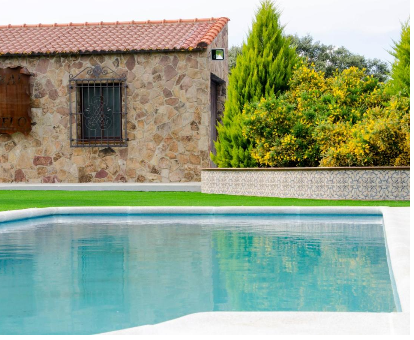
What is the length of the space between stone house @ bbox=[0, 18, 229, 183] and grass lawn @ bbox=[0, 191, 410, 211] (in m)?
2.25

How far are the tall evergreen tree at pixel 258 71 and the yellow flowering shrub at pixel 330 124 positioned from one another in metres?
0.44

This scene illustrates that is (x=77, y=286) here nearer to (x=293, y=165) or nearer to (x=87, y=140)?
(x=293, y=165)

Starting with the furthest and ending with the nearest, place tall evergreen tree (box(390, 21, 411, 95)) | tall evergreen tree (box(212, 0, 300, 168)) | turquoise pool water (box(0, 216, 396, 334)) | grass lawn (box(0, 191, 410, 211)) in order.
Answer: tall evergreen tree (box(390, 21, 411, 95))
tall evergreen tree (box(212, 0, 300, 168))
grass lawn (box(0, 191, 410, 211))
turquoise pool water (box(0, 216, 396, 334))

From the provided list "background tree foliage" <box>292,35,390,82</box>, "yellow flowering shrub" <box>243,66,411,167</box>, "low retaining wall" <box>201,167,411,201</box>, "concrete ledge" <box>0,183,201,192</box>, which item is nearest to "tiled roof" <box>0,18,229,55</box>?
"yellow flowering shrub" <box>243,66,411,167</box>

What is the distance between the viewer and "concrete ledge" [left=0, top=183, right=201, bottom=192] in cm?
1867

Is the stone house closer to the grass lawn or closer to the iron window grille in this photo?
the iron window grille

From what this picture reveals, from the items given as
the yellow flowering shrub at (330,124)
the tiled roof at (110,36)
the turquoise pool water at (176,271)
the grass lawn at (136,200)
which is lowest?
the turquoise pool water at (176,271)

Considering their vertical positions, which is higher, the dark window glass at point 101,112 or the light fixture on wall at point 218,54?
the light fixture on wall at point 218,54

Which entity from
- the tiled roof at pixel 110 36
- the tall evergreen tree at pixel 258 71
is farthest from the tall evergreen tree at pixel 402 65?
the tiled roof at pixel 110 36

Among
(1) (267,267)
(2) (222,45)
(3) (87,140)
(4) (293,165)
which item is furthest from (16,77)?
(1) (267,267)

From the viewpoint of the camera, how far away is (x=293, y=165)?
1727 cm

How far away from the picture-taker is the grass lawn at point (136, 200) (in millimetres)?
14312

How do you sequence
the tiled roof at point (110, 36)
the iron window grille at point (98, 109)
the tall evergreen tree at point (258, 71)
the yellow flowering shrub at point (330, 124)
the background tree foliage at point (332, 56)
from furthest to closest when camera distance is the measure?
the background tree foliage at point (332, 56) < the iron window grille at point (98, 109) < the tiled roof at point (110, 36) < the tall evergreen tree at point (258, 71) < the yellow flowering shrub at point (330, 124)

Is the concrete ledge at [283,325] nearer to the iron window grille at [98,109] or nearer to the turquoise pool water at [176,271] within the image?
the turquoise pool water at [176,271]
